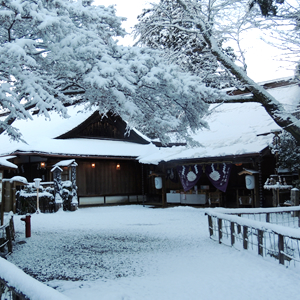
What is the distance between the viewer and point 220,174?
17891 millimetres

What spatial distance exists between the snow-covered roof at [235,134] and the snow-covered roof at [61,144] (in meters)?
1.91

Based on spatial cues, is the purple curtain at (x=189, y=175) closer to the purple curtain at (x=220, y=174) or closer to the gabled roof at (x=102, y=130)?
the purple curtain at (x=220, y=174)

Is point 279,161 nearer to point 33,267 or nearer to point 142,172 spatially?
point 142,172

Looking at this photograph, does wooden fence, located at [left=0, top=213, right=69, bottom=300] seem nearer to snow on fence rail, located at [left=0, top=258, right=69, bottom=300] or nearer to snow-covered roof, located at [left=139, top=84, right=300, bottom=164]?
snow on fence rail, located at [left=0, top=258, right=69, bottom=300]

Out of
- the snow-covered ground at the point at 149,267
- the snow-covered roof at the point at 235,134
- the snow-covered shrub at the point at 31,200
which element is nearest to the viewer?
the snow-covered ground at the point at 149,267

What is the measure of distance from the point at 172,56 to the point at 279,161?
21.9 feet

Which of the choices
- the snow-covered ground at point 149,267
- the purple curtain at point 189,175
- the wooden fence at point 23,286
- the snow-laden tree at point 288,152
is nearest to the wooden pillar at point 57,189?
the purple curtain at point 189,175

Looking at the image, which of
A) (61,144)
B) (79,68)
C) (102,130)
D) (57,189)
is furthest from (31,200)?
(79,68)

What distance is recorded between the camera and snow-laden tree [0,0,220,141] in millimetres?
6898

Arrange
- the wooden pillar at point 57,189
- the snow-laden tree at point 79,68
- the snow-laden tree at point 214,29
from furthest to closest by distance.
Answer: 1. the wooden pillar at point 57,189
2. the snow-laden tree at point 214,29
3. the snow-laden tree at point 79,68

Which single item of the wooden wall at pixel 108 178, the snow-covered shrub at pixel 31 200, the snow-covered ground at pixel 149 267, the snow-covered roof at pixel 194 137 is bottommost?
the snow-covered ground at pixel 149 267

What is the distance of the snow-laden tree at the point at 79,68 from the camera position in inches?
272

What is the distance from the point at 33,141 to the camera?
1948cm

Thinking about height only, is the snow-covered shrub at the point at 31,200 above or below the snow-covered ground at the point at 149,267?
above
